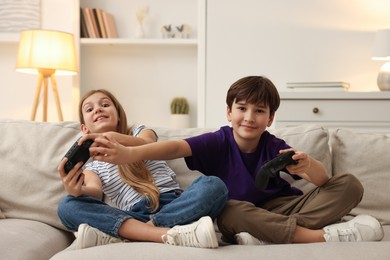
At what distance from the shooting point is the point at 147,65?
4.49 m

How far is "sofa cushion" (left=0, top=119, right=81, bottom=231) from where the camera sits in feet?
6.88

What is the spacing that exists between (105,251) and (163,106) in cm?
295

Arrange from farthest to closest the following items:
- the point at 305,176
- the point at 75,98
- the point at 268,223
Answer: the point at 75,98
the point at 305,176
the point at 268,223

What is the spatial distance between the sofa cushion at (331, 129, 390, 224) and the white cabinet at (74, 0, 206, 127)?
7.58 ft

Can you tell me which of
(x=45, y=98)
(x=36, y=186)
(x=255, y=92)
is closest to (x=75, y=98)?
(x=45, y=98)

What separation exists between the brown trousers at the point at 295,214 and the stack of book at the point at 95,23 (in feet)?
8.88

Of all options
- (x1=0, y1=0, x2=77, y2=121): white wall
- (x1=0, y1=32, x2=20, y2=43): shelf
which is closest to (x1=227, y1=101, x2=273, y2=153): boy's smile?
(x1=0, y1=0, x2=77, y2=121): white wall

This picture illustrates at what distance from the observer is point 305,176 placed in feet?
6.24

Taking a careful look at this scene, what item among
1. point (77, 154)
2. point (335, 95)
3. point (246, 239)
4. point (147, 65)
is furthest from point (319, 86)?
point (77, 154)

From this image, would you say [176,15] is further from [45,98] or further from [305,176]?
[305,176]

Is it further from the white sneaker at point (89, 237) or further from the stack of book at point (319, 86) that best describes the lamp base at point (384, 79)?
the white sneaker at point (89, 237)

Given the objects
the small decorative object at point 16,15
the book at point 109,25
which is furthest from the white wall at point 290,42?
the small decorative object at point 16,15

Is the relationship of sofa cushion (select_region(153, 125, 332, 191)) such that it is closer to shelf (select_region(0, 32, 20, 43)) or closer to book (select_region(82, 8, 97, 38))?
book (select_region(82, 8, 97, 38))

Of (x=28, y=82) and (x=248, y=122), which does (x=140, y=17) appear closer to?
(x=28, y=82)
